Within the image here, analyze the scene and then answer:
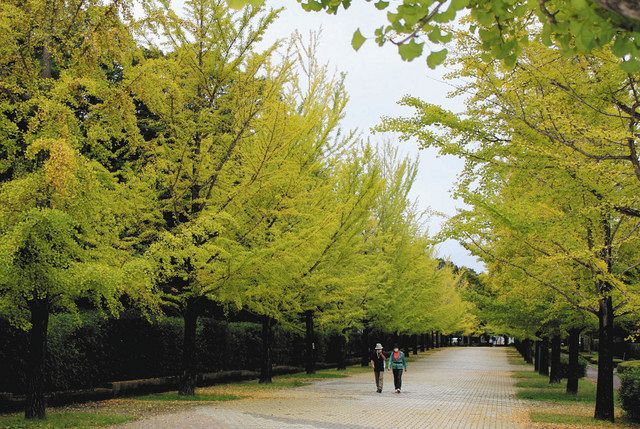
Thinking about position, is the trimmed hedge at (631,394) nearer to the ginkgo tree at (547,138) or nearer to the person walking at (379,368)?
the ginkgo tree at (547,138)

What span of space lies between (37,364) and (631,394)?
41.0 feet

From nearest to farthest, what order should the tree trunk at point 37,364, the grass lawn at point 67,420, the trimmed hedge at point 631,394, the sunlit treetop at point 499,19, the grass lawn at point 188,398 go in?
1. the sunlit treetop at point 499,19
2. the grass lawn at point 67,420
3. the tree trunk at point 37,364
4. the trimmed hedge at point 631,394
5. the grass lawn at point 188,398

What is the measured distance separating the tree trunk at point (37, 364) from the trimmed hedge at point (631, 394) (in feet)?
40.3

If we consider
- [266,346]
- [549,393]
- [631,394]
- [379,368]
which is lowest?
[549,393]

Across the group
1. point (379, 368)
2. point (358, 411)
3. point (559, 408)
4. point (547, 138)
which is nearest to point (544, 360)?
point (379, 368)

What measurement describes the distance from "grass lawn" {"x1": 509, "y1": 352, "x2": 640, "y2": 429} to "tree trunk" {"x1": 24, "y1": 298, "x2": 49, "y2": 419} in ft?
31.6

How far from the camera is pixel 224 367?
893 inches

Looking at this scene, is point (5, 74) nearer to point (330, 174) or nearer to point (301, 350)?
point (330, 174)

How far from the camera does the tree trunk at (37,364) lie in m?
10.8

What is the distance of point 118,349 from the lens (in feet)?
53.9

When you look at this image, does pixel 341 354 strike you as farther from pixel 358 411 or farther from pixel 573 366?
pixel 358 411

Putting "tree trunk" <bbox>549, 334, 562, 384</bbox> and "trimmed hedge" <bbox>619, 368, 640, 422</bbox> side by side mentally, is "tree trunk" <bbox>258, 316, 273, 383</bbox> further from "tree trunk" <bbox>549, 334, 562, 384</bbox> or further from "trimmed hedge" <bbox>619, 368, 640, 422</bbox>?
"trimmed hedge" <bbox>619, 368, 640, 422</bbox>

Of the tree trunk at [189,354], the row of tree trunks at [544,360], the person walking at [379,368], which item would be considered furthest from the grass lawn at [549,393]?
the tree trunk at [189,354]

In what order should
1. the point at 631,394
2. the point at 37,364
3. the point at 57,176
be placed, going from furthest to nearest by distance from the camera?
the point at 631,394
the point at 37,364
the point at 57,176
